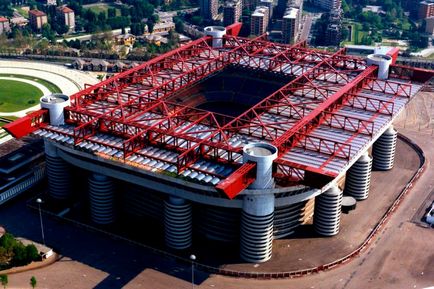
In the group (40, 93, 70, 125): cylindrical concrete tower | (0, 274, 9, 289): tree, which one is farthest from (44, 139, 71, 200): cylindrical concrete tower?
(0, 274, 9, 289): tree

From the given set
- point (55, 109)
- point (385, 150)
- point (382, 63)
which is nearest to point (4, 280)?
point (55, 109)

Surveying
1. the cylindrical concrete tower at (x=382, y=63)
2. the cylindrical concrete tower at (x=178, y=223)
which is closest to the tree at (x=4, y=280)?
the cylindrical concrete tower at (x=178, y=223)

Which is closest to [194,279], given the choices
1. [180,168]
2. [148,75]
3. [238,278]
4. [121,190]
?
[238,278]

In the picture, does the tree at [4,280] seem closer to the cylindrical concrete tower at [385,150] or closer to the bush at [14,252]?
the bush at [14,252]

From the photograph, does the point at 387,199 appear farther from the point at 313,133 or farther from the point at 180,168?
the point at 180,168

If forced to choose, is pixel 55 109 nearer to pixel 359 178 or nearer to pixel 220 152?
pixel 220 152
